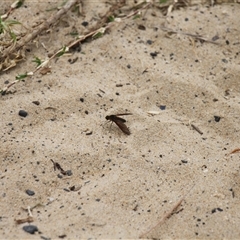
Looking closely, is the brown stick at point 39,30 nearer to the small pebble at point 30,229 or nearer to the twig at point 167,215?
the small pebble at point 30,229

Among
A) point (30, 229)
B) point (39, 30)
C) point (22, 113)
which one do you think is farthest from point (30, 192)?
point (39, 30)

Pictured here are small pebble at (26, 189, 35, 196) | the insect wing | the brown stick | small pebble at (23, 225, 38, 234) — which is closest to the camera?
small pebble at (23, 225, 38, 234)

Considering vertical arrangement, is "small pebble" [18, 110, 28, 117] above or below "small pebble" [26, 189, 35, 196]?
above

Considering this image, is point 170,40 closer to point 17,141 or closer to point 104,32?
point 104,32

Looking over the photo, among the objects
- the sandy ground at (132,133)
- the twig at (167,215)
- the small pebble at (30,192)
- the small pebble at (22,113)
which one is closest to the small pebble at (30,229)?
the sandy ground at (132,133)

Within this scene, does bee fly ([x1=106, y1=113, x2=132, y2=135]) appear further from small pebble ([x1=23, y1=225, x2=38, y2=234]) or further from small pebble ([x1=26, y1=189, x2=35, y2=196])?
small pebble ([x1=23, y1=225, x2=38, y2=234])

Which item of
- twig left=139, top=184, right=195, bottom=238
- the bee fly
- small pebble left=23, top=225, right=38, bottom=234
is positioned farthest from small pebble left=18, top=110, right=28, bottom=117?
twig left=139, top=184, right=195, bottom=238
